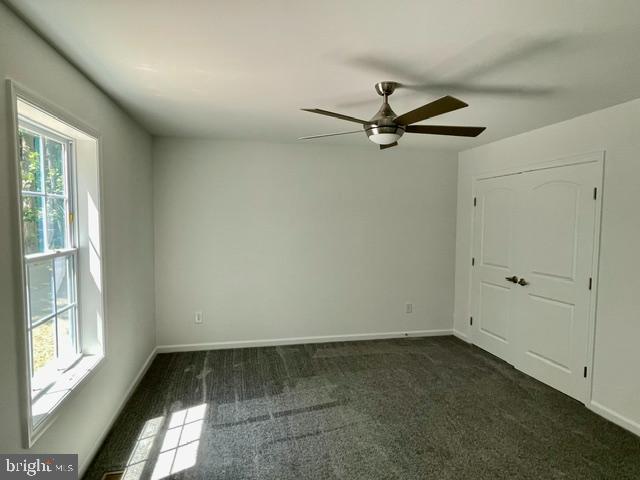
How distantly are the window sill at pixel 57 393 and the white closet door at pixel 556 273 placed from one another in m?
3.70

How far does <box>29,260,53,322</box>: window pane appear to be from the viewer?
1.70 m

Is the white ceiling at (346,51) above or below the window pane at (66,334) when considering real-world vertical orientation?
above

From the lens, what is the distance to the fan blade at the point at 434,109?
1641mm

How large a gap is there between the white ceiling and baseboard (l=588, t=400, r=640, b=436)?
234cm

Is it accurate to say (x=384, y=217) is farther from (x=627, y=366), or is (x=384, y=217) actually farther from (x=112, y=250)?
(x=112, y=250)

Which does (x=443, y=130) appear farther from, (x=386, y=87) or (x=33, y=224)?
(x=33, y=224)

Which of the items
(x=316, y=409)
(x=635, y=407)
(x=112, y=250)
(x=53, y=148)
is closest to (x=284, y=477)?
(x=316, y=409)

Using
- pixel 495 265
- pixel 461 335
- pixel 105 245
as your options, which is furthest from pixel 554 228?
pixel 105 245

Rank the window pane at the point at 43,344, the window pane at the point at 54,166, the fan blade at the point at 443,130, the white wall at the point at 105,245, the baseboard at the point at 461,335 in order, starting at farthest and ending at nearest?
the baseboard at the point at 461,335
the fan blade at the point at 443,130
the window pane at the point at 54,166
the window pane at the point at 43,344
the white wall at the point at 105,245

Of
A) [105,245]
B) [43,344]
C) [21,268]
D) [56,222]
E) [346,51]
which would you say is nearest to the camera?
[21,268]

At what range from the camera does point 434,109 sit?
1761 millimetres

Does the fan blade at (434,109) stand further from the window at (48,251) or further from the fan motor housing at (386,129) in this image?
the window at (48,251)

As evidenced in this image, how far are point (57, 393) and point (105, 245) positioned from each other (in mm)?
956

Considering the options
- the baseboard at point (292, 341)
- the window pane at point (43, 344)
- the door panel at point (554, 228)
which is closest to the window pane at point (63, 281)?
the window pane at point (43, 344)
